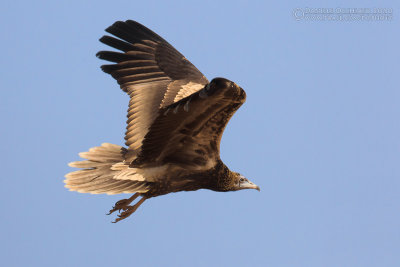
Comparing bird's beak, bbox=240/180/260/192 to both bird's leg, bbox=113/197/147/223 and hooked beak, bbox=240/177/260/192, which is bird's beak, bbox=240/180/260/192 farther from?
bird's leg, bbox=113/197/147/223

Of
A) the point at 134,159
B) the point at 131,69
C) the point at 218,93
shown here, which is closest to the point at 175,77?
the point at 131,69

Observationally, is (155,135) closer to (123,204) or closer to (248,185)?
(123,204)

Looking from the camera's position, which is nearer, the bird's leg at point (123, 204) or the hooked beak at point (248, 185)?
the bird's leg at point (123, 204)

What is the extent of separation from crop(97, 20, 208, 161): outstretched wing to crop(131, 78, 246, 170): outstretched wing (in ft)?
1.50

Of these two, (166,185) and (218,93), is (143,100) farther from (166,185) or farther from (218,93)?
(218,93)

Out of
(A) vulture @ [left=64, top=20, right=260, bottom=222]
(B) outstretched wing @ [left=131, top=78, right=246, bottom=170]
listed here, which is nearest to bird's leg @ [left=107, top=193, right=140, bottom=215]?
(A) vulture @ [left=64, top=20, right=260, bottom=222]

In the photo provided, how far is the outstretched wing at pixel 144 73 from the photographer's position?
23.5 feet

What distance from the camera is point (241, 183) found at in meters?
7.57

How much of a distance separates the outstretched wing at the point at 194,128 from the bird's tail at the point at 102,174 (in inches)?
10.2

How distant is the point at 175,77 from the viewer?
7660 millimetres

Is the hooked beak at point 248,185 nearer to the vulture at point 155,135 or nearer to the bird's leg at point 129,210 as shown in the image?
the vulture at point 155,135

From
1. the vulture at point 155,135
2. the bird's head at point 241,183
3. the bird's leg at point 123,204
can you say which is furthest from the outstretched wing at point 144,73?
the bird's head at point 241,183

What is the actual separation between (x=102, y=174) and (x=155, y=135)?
3.35 ft

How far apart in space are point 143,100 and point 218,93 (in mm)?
1950
